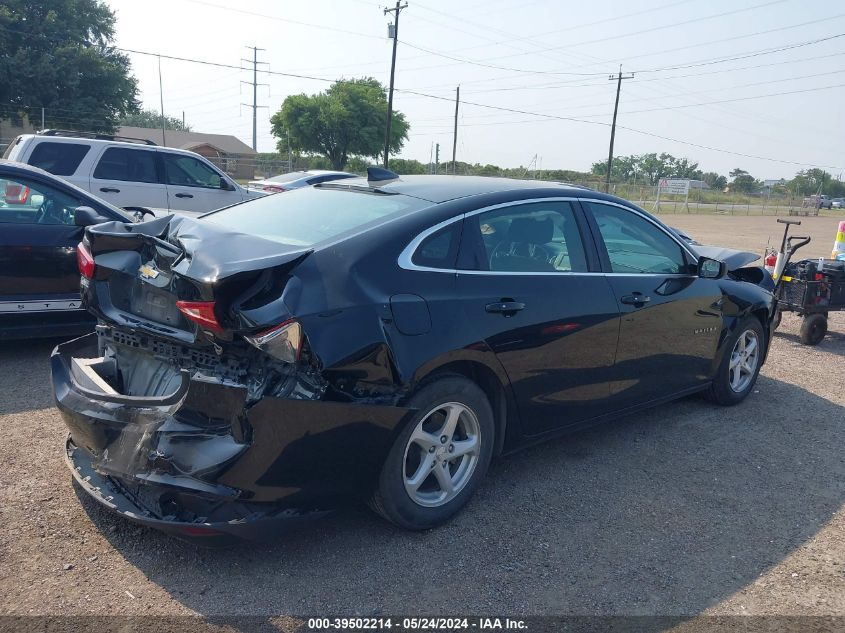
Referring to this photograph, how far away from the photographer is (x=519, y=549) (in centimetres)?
339

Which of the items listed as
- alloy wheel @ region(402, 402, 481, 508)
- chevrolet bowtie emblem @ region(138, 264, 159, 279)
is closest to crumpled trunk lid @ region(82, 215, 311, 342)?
chevrolet bowtie emblem @ region(138, 264, 159, 279)

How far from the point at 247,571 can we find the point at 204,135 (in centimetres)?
8029

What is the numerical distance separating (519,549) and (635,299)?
1.82m

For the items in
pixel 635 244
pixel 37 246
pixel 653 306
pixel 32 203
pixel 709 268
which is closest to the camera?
pixel 653 306

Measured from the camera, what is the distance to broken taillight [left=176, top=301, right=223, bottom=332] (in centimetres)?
289

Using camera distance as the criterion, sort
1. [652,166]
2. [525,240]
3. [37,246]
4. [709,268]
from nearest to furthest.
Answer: [525,240]
[709,268]
[37,246]
[652,166]

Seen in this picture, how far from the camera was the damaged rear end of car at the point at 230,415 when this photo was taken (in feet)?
9.36

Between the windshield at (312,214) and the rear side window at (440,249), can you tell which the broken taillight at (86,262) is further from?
the rear side window at (440,249)


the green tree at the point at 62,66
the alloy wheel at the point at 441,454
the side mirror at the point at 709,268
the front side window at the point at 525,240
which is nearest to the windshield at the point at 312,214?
the front side window at the point at 525,240

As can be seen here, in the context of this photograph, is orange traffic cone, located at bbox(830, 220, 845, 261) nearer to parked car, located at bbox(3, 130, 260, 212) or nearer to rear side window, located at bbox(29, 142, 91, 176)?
parked car, located at bbox(3, 130, 260, 212)

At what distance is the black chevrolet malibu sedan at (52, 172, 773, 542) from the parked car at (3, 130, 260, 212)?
748cm

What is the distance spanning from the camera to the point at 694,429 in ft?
16.8

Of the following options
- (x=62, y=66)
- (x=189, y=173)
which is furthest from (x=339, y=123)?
(x=189, y=173)

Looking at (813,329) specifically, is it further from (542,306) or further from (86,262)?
(86,262)
